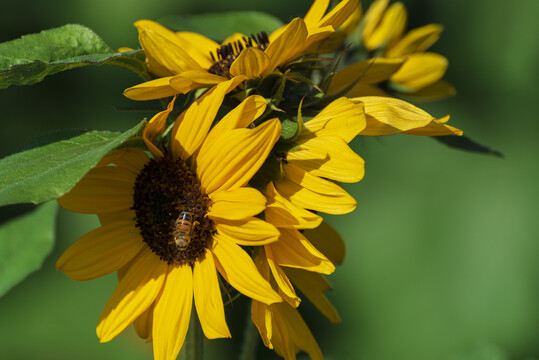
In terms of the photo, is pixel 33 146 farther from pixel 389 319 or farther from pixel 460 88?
pixel 460 88

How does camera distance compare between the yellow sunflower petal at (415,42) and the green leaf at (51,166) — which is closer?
the green leaf at (51,166)

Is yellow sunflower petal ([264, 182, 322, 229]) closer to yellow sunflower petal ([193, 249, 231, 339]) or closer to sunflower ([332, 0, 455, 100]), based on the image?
yellow sunflower petal ([193, 249, 231, 339])

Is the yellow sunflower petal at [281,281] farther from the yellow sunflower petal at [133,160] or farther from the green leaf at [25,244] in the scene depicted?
the green leaf at [25,244]

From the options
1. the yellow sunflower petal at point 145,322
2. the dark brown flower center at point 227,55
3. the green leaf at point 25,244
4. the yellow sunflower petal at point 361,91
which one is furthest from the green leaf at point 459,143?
the green leaf at point 25,244

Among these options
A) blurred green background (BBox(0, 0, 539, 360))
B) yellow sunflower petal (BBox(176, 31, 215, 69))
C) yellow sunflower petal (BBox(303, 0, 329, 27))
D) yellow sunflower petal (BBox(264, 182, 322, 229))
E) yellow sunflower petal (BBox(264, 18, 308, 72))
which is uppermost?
yellow sunflower petal (BBox(303, 0, 329, 27))

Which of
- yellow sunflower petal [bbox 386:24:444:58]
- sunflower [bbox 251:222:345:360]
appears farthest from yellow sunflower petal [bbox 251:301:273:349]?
yellow sunflower petal [bbox 386:24:444:58]

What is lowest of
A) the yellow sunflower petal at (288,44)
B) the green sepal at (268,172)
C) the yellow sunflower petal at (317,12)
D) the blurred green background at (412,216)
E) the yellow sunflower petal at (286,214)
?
the blurred green background at (412,216)
